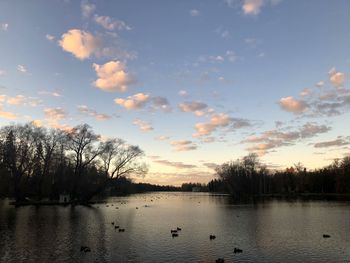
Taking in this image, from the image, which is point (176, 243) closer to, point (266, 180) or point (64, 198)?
point (64, 198)

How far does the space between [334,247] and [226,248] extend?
8046mm

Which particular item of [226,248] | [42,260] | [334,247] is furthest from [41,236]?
[334,247]

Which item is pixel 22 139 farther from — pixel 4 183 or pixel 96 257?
pixel 96 257

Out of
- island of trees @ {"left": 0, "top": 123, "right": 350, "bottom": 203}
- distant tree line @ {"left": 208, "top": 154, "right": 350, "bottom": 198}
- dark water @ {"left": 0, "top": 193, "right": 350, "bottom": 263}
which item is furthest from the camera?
distant tree line @ {"left": 208, "top": 154, "right": 350, "bottom": 198}

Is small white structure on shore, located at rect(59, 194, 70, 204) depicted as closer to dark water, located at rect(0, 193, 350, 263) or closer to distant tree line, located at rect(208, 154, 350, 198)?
dark water, located at rect(0, 193, 350, 263)

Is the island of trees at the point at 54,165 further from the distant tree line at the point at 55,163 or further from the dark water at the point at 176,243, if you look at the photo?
the dark water at the point at 176,243

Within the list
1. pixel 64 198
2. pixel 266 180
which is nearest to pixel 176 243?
pixel 64 198

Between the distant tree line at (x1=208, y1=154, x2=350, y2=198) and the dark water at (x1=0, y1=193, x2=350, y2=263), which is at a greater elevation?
the distant tree line at (x1=208, y1=154, x2=350, y2=198)

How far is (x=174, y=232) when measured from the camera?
3331 centimetres

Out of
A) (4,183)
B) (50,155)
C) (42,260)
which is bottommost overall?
(42,260)

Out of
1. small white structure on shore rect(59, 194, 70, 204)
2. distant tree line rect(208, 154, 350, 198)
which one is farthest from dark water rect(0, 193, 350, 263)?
distant tree line rect(208, 154, 350, 198)

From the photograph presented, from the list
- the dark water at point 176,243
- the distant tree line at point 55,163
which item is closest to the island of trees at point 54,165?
the distant tree line at point 55,163

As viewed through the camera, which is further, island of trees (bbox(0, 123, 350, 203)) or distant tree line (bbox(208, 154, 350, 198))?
distant tree line (bbox(208, 154, 350, 198))

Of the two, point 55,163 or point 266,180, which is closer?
point 55,163
